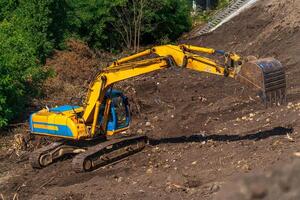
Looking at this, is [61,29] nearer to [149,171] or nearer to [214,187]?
[149,171]

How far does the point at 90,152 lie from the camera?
11.9 metres

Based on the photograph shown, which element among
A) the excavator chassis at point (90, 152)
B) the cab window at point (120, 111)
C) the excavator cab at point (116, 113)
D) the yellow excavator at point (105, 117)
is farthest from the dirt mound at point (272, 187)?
the cab window at point (120, 111)

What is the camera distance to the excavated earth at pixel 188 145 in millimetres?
8617

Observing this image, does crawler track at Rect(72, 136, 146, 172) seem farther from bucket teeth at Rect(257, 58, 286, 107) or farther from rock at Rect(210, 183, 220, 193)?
rock at Rect(210, 183, 220, 193)

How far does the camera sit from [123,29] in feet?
99.2

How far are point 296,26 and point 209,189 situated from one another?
1703 cm

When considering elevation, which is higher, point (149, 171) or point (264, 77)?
point (264, 77)

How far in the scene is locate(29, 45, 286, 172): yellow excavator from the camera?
11.0 meters

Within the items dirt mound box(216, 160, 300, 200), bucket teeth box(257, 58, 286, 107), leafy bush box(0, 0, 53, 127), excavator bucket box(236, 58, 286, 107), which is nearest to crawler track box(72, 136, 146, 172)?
excavator bucket box(236, 58, 286, 107)

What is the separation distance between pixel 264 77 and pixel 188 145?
334 centimetres

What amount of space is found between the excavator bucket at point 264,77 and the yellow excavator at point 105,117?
212 mm

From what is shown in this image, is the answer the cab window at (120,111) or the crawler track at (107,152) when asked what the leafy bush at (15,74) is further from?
the crawler track at (107,152)

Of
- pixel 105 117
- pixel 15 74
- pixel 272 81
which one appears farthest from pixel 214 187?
pixel 15 74

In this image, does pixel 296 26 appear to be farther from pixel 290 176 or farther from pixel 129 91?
pixel 290 176
